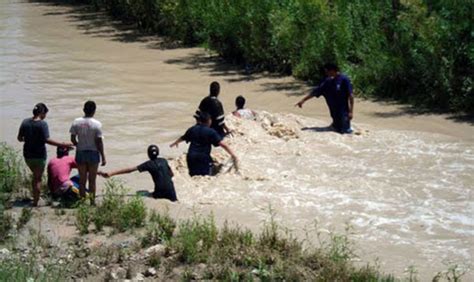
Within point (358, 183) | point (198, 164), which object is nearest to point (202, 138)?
point (198, 164)

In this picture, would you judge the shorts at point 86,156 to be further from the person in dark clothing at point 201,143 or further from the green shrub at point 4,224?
the person in dark clothing at point 201,143

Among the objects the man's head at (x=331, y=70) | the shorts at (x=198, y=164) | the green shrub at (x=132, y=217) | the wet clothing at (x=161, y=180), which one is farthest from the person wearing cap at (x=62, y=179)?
the man's head at (x=331, y=70)

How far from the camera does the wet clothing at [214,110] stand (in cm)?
1246

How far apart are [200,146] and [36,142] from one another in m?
2.32

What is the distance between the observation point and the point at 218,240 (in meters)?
8.59

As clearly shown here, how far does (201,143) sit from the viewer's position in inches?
445

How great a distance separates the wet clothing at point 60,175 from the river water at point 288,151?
1.07m

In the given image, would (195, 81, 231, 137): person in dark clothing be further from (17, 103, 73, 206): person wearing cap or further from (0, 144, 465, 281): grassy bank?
(0, 144, 465, 281): grassy bank

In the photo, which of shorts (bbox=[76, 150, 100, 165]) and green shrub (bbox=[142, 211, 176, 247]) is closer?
green shrub (bbox=[142, 211, 176, 247])

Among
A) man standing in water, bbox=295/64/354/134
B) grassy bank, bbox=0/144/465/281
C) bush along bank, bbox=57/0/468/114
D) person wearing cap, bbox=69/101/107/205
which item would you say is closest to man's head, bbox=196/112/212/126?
person wearing cap, bbox=69/101/107/205

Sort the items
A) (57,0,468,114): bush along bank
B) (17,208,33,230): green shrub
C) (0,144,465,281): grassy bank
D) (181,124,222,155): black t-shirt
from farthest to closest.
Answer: (57,0,468,114): bush along bank → (181,124,222,155): black t-shirt → (17,208,33,230): green shrub → (0,144,465,281): grassy bank

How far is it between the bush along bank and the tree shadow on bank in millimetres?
307

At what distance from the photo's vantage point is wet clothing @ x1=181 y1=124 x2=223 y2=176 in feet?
36.7

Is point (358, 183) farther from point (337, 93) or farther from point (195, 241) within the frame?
point (195, 241)
